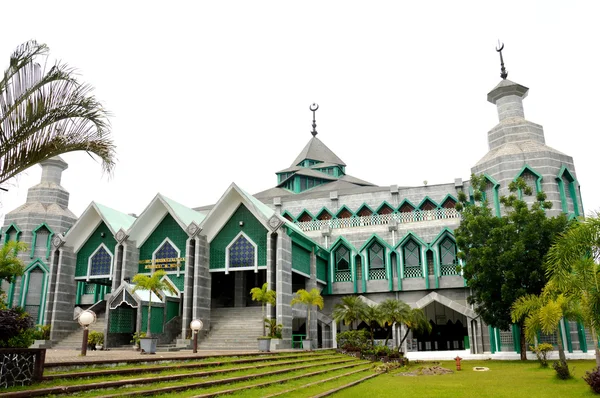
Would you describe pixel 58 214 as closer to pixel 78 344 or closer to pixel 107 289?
pixel 107 289

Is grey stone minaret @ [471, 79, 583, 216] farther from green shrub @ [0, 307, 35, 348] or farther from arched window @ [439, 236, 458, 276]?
green shrub @ [0, 307, 35, 348]

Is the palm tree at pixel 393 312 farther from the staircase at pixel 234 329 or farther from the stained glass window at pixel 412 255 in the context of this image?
the staircase at pixel 234 329

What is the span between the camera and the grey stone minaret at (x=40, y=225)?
1328 inches

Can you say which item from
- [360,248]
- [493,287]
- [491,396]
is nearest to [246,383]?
[491,396]

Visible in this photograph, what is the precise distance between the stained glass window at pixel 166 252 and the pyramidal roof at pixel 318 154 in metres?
23.2

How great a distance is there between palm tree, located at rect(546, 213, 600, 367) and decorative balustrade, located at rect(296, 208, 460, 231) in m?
18.1

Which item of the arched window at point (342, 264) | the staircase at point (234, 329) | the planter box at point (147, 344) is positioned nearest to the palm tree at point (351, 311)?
the staircase at point (234, 329)

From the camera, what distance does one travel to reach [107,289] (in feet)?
104

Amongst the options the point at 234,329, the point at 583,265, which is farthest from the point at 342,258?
the point at 583,265

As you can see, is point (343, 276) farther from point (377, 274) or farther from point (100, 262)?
point (100, 262)

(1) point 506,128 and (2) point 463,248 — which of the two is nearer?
(2) point 463,248

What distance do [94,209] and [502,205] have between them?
74.0 feet

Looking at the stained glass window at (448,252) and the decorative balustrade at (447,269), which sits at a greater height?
the stained glass window at (448,252)

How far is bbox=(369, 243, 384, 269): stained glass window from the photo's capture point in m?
29.7
